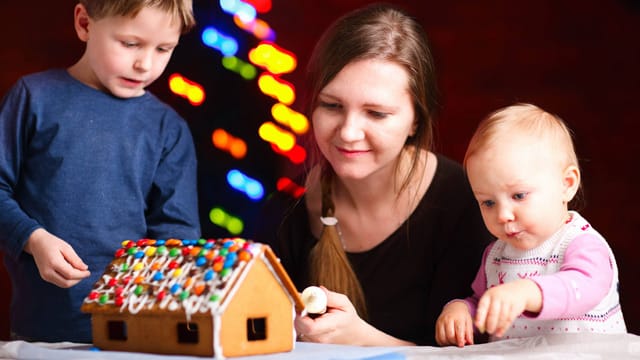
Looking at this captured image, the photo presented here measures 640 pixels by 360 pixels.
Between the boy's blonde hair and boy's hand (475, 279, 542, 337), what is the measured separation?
3.21 ft

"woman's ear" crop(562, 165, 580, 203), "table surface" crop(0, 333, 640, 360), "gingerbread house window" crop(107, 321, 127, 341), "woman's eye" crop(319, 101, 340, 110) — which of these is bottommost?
"table surface" crop(0, 333, 640, 360)

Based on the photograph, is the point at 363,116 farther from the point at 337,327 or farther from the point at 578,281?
the point at 578,281

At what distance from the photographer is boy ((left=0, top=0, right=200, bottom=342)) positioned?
1.84 meters

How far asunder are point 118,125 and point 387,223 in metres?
0.66

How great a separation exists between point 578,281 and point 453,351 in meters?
0.23

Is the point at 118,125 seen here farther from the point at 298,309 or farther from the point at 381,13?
the point at 298,309

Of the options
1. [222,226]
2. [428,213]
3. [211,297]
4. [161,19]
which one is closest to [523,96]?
[428,213]

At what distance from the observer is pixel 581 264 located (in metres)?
1.38

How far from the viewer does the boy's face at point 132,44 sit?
1818 millimetres

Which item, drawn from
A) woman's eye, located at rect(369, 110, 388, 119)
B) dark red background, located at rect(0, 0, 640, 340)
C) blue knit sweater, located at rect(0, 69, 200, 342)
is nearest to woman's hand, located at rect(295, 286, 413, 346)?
woman's eye, located at rect(369, 110, 388, 119)

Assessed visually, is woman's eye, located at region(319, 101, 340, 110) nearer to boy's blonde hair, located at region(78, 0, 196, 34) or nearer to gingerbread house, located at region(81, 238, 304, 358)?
boy's blonde hair, located at region(78, 0, 196, 34)

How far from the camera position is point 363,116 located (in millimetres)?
1722

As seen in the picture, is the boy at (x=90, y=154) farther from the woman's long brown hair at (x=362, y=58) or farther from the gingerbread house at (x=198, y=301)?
the gingerbread house at (x=198, y=301)

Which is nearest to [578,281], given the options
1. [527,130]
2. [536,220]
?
[536,220]
